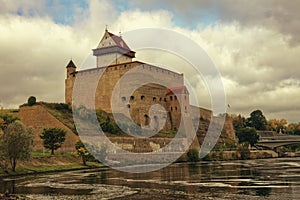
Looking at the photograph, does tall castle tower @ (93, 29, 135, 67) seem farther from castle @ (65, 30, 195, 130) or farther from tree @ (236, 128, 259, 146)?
tree @ (236, 128, 259, 146)

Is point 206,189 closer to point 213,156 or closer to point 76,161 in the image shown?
point 76,161

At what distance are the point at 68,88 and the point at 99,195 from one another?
4503cm

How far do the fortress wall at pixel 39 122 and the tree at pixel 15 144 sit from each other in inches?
460

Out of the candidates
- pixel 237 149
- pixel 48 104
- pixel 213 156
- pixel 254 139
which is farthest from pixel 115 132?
pixel 254 139

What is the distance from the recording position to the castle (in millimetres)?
53094

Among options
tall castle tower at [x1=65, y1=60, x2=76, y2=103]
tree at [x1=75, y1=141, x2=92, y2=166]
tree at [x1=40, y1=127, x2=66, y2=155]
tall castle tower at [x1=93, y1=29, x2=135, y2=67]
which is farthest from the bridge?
tree at [x1=40, y1=127, x2=66, y2=155]

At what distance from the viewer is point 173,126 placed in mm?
55344

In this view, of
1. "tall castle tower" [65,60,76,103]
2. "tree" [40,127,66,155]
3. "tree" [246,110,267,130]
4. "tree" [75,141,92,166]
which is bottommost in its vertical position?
"tree" [75,141,92,166]

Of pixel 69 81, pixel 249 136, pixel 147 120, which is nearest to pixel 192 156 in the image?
pixel 147 120

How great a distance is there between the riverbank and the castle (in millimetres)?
18631

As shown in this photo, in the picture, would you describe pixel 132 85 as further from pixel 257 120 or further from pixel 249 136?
pixel 257 120

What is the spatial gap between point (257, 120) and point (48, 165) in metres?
66.5

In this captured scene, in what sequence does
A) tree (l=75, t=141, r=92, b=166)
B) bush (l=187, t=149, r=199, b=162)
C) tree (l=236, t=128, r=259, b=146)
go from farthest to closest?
tree (l=236, t=128, r=259, b=146) < bush (l=187, t=149, r=199, b=162) < tree (l=75, t=141, r=92, b=166)

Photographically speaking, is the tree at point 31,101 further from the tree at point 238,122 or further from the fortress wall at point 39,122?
the tree at point 238,122
